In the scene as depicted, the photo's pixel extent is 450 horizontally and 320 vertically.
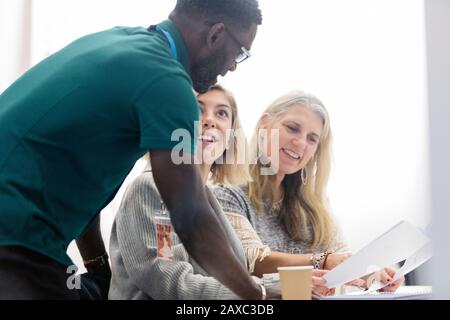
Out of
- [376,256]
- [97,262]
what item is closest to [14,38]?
[97,262]

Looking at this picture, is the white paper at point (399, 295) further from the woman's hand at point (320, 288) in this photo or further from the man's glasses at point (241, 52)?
the man's glasses at point (241, 52)

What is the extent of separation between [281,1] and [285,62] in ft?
0.57

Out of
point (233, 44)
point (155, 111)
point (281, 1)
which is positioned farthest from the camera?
point (281, 1)

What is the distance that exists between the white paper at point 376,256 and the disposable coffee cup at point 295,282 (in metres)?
0.13

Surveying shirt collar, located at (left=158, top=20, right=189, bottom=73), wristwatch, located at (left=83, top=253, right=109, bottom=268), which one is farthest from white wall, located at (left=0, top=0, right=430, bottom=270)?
wristwatch, located at (left=83, top=253, right=109, bottom=268)

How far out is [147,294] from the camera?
1.38 meters

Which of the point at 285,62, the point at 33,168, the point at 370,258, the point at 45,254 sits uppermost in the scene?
the point at 285,62

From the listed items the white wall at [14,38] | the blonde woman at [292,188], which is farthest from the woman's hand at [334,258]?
the white wall at [14,38]

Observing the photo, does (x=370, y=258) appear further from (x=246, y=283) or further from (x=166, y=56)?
(x=166, y=56)

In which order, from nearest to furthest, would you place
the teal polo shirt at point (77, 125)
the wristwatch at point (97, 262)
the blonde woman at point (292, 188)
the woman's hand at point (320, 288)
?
the teal polo shirt at point (77, 125) → the woman's hand at point (320, 288) → the wristwatch at point (97, 262) → the blonde woman at point (292, 188)

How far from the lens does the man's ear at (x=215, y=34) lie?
132 cm

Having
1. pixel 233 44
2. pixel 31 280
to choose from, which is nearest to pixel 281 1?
pixel 233 44

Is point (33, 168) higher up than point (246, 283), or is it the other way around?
point (33, 168)

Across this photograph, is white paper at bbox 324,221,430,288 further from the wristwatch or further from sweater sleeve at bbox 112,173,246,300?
the wristwatch
